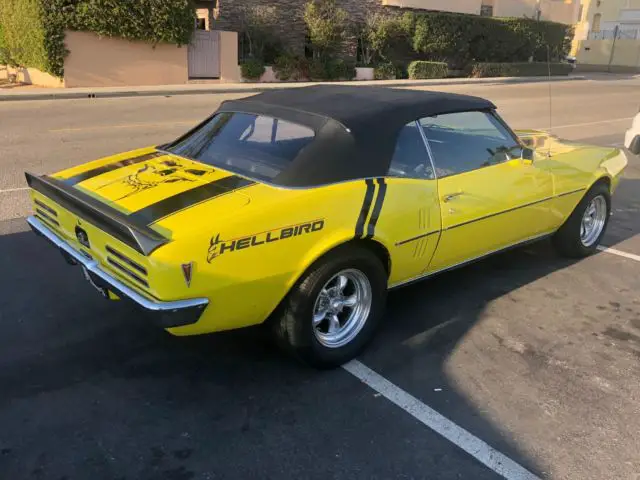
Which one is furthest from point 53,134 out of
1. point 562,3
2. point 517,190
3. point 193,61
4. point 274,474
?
point 562,3

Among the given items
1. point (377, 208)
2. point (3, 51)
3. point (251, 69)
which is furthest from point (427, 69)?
point (377, 208)

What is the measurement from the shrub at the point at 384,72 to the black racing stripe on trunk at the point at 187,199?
25.8 metres

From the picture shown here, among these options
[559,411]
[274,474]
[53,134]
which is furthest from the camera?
[53,134]

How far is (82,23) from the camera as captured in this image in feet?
65.3

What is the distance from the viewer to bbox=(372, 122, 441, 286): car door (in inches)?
138

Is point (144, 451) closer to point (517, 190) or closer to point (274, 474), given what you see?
point (274, 474)

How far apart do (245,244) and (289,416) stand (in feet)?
2.92

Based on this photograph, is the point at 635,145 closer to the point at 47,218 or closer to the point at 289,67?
the point at 47,218

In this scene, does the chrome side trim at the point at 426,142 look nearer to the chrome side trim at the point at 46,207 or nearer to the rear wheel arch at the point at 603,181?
the rear wheel arch at the point at 603,181

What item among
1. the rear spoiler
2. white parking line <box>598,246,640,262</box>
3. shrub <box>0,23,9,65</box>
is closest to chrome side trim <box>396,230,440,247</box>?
the rear spoiler

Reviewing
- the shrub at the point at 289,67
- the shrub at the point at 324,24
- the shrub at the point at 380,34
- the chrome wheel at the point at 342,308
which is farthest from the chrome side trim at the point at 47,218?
the shrub at the point at 380,34

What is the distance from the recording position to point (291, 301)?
10.4 feet

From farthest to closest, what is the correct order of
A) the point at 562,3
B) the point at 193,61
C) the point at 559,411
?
the point at 562,3, the point at 193,61, the point at 559,411

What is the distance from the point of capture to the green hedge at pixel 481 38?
3012 centimetres
